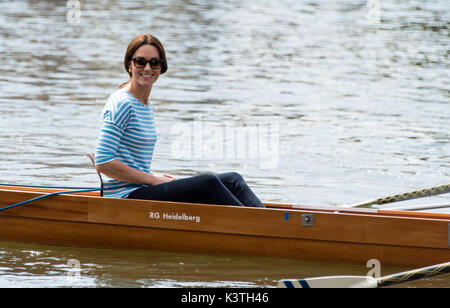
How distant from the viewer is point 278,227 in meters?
7.08

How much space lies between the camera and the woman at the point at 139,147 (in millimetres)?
6770

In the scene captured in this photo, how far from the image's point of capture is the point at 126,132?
6848 mm

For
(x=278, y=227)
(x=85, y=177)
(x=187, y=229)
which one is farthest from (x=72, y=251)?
(x=85, y=177)

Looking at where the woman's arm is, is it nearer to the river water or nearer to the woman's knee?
the woman's knee

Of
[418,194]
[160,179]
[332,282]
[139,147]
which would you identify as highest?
[139,147]

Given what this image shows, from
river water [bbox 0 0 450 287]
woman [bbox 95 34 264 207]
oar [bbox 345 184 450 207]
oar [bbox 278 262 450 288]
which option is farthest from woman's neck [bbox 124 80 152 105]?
oar [bbox 345 184 450 207]

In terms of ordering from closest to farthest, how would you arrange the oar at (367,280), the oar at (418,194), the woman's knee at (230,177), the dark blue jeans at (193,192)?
1. the oar at (367,280)
2. the dark blue jeans at (193,192)
3. the woman's knee at (230,177)
4. the oar at (418,194)

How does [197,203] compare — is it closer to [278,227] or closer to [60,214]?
[278,227]

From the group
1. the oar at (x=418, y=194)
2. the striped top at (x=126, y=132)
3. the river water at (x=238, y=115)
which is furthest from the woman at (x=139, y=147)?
the oar at (x=418, y=194)

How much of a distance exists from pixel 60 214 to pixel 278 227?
1871 mm

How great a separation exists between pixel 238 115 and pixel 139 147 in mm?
8494

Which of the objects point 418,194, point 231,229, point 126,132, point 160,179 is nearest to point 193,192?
point 160,179

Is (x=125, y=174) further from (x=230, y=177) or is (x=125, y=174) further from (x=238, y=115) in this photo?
(x=238, y=115)

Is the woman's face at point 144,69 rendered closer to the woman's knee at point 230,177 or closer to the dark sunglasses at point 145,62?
the dark sunglasses at point 145,62
